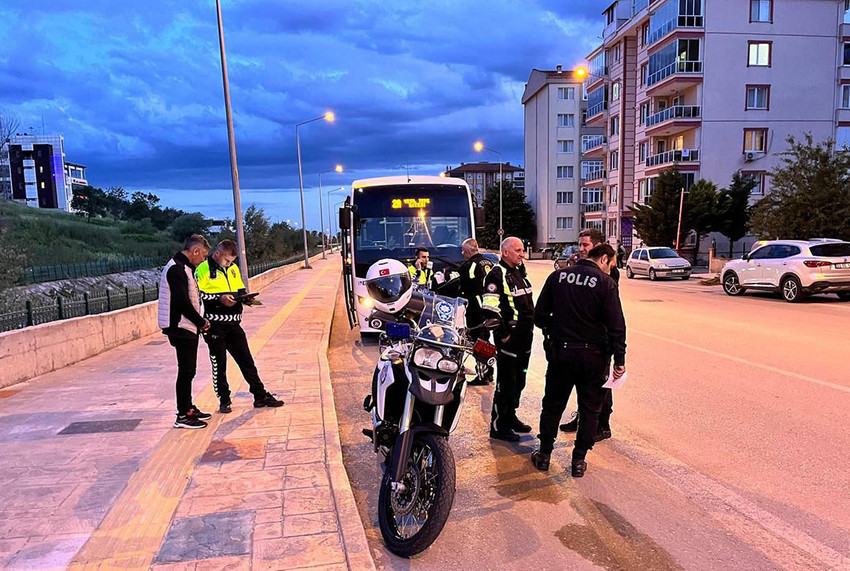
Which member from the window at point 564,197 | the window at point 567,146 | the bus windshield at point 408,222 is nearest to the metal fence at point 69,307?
the bus windshield at point 408,222

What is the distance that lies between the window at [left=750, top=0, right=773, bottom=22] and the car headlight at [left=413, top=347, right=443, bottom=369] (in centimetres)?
4394

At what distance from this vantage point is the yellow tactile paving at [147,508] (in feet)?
10.4

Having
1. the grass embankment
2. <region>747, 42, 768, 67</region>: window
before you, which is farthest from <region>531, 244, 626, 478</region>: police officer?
<region>747, 42, 768, 67</region>: window

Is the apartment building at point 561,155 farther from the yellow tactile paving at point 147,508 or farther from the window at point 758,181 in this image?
the yellow tactile paving at point 147,508

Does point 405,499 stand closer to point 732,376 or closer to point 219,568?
point 219,568

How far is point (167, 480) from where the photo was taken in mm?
4188

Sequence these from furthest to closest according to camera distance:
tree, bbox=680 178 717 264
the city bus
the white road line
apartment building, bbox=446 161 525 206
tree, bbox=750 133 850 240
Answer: apartment building, bbox=446 161 525 206
tree, bbox=680 178 717 264
tree, bbox=750 133 850 240
the city bus
the white road line

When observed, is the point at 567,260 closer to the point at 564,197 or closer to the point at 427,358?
the point at 427,358

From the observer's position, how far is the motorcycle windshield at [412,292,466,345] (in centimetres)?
340

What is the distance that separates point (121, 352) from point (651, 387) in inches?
334

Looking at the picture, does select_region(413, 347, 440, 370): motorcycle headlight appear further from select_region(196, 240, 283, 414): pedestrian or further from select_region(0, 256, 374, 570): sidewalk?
select_region(196, 240, 283, 414): pedestrian

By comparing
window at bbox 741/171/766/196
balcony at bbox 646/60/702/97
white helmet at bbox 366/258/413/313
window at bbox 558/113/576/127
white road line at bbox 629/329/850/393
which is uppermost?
window at bbox 558/113/576/127

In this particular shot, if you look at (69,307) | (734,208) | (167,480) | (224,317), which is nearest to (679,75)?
(734,208)

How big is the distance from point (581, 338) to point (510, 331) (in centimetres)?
97
